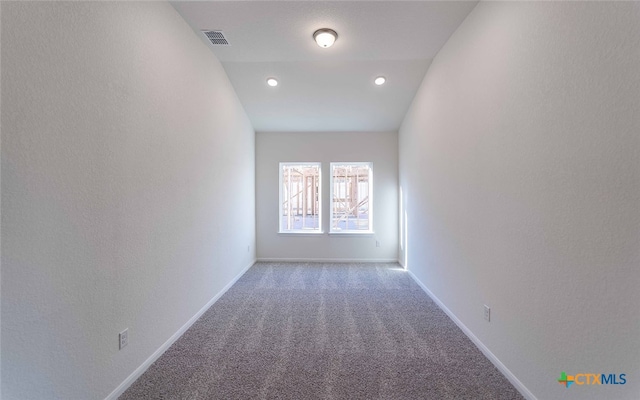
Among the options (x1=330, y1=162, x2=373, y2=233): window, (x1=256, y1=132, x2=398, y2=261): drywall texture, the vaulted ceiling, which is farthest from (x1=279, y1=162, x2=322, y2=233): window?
the vaulted ceiling

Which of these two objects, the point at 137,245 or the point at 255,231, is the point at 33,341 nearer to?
the point at 137,245

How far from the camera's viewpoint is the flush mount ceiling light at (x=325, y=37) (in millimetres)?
2459

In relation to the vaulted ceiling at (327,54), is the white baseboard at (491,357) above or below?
below

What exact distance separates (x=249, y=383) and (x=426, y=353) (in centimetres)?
131

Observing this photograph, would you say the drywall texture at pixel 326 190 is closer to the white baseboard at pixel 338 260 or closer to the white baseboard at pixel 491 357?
the white baseboard at pixel 338 260

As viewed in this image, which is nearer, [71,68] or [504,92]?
[71,68]

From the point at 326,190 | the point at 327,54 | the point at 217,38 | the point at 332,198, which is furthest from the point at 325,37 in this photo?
the point at 332,198

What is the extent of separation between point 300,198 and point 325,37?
323 cm

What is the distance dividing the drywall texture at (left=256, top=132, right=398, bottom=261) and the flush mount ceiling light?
2.19 m

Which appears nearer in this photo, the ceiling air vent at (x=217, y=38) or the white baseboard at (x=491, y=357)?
the white baseboard at (x=491, y=357)

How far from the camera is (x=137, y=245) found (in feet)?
5.65

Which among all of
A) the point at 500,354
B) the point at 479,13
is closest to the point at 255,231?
the point at 500,354

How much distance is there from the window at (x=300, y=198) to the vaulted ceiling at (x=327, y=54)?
95 cm

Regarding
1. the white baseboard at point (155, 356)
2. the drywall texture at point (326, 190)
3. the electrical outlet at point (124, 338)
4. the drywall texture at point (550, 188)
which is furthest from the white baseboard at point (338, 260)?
the electrical outlet at point (124, 338)
